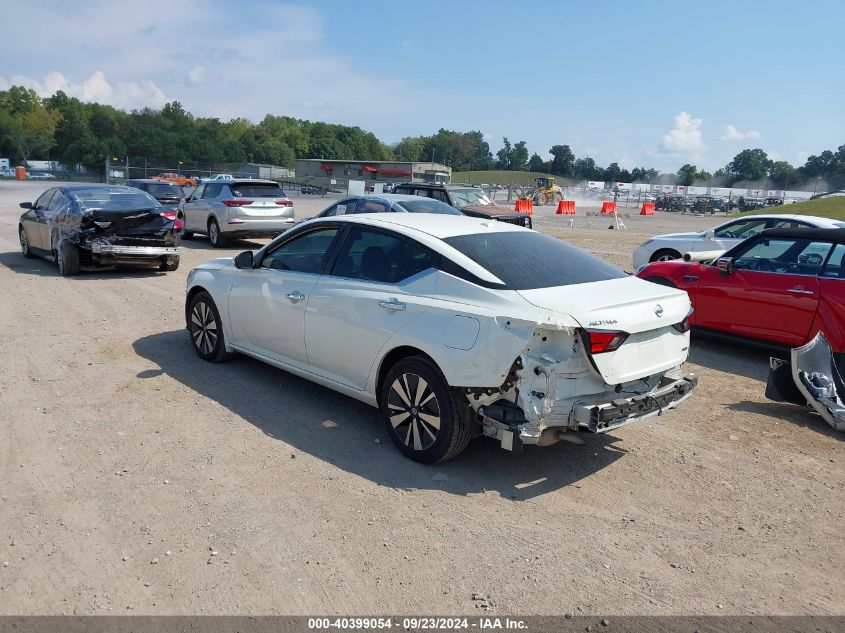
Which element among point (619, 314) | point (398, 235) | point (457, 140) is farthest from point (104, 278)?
point (457, 140)

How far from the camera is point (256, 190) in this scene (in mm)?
16781

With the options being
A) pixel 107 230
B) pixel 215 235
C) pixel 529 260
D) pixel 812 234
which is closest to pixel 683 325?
pixel 529 260

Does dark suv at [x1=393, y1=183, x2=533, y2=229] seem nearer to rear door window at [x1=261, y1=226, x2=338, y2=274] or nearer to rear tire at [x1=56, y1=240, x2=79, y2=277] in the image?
rear tire at [x1=56, y1=240, x2=79, y2=277]

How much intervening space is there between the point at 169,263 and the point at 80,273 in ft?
5.32

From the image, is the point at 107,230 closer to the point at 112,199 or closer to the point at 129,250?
the point at 129,250

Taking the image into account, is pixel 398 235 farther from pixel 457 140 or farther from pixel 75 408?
pixel 457 140

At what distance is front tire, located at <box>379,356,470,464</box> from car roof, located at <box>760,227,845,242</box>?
16.0 feet

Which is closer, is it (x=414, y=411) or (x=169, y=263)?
(x=414, y=411)

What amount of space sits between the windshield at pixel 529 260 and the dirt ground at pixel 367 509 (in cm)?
132

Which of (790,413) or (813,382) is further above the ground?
(813,382)

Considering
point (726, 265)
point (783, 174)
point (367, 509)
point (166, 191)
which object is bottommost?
point (367, 509)

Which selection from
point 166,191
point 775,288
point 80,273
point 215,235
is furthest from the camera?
point 166,191

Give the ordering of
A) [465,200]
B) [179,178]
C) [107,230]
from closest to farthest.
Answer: [107,230] → [465,200] → [179,178]

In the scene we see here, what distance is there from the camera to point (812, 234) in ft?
23.1
